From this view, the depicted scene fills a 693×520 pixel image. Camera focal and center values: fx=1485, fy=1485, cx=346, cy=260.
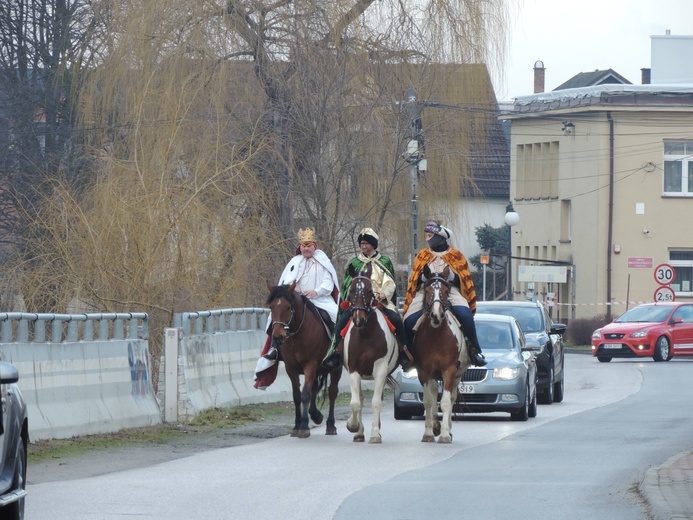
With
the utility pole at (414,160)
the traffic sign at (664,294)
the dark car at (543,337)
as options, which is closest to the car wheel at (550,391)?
the dark car at (543,337)

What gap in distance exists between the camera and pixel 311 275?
17859 mm

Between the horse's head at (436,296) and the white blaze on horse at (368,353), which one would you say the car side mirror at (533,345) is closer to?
the horse's head at (436,296)

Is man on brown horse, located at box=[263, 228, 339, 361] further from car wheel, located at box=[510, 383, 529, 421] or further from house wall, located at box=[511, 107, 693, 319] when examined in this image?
house wall, located at box=[511, 107, 693, 319]

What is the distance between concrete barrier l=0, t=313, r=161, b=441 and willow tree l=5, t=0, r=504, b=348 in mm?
5644

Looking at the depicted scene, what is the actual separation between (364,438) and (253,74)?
38.7ft

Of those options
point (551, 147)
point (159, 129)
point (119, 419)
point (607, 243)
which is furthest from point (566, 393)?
point (551, 147)

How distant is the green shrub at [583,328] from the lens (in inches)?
2116

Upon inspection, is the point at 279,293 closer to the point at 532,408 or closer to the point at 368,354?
the point at 368,354

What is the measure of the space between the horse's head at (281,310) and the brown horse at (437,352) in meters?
1.48

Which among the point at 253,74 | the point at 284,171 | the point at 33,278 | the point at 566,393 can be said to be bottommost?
the point at 566,393

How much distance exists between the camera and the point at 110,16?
28.0 m

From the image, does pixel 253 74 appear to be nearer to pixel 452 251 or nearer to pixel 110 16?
pixel 110 16

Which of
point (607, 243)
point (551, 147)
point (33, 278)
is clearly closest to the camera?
point (33, 278)

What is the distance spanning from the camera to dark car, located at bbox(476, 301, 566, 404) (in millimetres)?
24219
